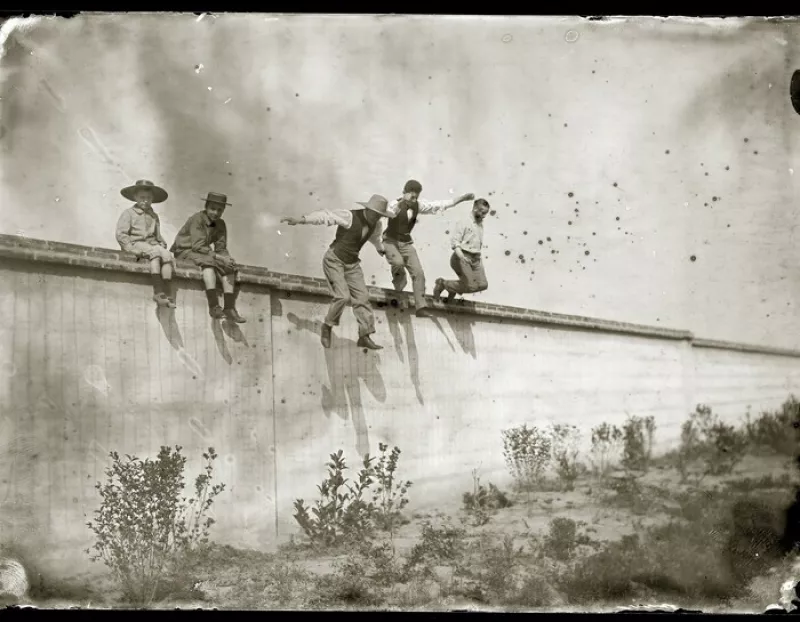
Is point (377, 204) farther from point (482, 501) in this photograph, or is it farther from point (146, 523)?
point (146, 523)

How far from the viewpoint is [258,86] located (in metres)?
5.55

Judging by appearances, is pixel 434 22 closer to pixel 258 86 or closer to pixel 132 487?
pixel 258 86

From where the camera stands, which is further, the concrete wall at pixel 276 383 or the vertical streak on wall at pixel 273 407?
the vertical streak on wall at pixel 273 407

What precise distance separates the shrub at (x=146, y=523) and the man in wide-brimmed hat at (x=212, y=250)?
108cm

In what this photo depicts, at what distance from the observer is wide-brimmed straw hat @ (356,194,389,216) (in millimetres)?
5551

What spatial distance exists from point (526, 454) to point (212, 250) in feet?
9.07

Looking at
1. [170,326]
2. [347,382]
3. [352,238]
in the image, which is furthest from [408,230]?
[170,326]

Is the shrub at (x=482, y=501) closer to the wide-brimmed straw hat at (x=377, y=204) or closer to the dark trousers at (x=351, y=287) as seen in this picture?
the dark trousers at (x=351, y=287)


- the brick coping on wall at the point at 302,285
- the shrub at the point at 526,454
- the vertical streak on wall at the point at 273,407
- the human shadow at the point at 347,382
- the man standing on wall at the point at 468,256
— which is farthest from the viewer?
the man standing on wall at the point at 468,256

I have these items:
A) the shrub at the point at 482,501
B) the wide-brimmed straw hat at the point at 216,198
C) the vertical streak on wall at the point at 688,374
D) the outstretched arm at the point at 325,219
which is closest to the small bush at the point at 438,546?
the shrub at the point at 482,501

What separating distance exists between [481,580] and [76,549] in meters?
2.89

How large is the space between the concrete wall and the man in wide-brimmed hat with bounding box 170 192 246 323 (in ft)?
0.29

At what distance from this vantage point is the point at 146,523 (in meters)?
5.35

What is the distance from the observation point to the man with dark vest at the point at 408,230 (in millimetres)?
5625
